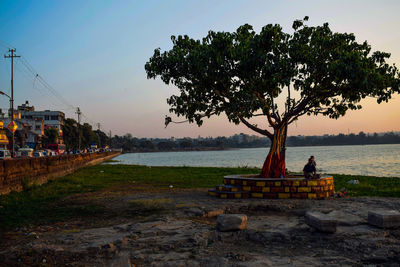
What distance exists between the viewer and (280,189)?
12805 millimetres

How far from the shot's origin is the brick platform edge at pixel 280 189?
12.8m

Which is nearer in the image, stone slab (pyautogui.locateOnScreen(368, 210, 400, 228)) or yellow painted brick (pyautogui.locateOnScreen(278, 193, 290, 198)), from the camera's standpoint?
stone slab (pyautogui.locateOnScreen(368, 210, 400, 228))

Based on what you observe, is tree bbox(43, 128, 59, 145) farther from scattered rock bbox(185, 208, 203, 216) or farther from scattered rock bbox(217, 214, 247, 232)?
scattered rock bbox(217, 214, 247, 232)

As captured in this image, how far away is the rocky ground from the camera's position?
5840 millimetres

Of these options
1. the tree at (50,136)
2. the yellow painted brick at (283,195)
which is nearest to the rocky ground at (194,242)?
the yellow painted brick at (283,195)

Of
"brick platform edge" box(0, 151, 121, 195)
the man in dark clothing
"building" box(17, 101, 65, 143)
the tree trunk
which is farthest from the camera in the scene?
"building" box(17, 101, 65, 143)

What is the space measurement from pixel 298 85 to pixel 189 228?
780 centimetres

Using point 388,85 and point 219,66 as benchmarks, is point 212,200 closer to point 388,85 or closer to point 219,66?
point 219,66

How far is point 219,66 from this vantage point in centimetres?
1362

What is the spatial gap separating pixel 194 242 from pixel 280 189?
676cm

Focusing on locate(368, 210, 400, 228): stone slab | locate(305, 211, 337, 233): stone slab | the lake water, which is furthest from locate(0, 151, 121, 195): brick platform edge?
the lake water

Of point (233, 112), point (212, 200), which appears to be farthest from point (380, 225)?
point (233, 112)

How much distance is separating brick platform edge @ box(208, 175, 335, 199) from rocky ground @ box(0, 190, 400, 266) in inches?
92.2

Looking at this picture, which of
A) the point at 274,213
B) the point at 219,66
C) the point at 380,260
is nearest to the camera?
the point at 380,260
